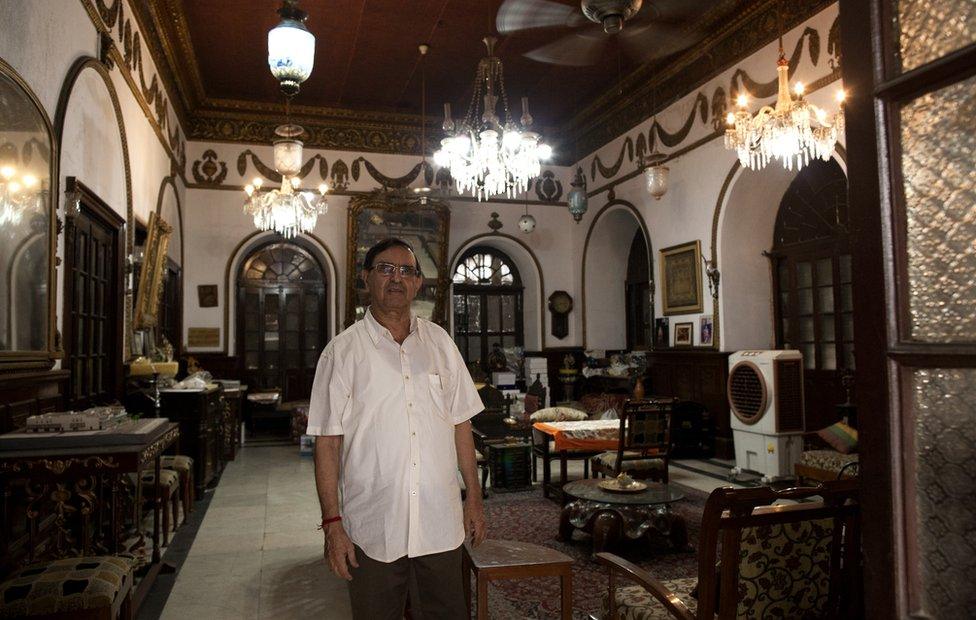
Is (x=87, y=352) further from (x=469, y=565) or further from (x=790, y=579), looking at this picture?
(x=790, y=579)

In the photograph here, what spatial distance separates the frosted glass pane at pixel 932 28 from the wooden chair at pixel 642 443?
4420 mm

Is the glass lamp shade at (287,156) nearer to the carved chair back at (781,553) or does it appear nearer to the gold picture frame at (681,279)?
the gold picture frame at (681,279)

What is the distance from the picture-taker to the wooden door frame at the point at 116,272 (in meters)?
4.21

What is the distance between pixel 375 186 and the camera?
35.6 feet

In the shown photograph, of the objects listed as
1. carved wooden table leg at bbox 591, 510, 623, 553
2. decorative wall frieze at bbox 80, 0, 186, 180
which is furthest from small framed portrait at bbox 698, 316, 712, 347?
decorative wall frieze at bbox 80, 0, 186, 180

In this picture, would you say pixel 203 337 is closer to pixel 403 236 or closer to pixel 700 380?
pixel 403 236

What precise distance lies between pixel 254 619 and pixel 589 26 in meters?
6.45

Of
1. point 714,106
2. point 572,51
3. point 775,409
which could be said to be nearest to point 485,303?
point 572,51

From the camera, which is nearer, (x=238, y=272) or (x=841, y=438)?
(x=841, y=438)

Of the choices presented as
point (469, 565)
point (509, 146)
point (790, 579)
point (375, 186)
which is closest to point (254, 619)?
point (469, 565)

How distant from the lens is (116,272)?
18.8 feet

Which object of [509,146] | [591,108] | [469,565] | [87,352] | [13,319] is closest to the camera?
[469,565]

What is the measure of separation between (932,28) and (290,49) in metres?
4.03

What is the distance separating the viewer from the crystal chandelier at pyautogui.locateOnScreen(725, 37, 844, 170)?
538 centimetres
